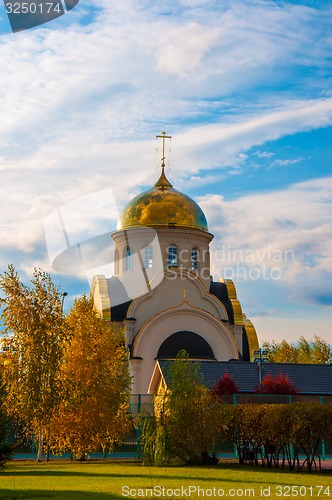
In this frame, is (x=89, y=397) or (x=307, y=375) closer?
(x=89, y=397)

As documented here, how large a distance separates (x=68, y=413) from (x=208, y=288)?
16.9 m

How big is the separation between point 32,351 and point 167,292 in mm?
14542

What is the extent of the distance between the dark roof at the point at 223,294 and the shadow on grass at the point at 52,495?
24554 mm

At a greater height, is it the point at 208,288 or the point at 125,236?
the point at 125,236

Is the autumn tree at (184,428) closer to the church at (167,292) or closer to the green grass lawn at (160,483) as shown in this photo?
the green grass lawn at (160,483)

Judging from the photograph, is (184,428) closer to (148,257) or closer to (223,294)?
(148,257)

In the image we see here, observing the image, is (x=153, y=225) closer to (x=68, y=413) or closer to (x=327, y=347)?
(x=68, y=413)

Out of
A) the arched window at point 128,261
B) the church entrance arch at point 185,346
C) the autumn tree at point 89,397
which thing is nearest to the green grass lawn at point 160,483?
the autumn tree at point 89,397

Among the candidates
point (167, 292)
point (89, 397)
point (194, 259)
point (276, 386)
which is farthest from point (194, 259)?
point (89, 397)

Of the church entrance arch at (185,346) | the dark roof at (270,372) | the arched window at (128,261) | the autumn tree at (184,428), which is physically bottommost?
the autumn tree at (184,428)

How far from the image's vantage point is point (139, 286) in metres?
35.9

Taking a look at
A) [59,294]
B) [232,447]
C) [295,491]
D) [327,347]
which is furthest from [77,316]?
[327,347]

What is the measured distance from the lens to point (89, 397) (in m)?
21.7

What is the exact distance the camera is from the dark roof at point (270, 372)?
2709cm
